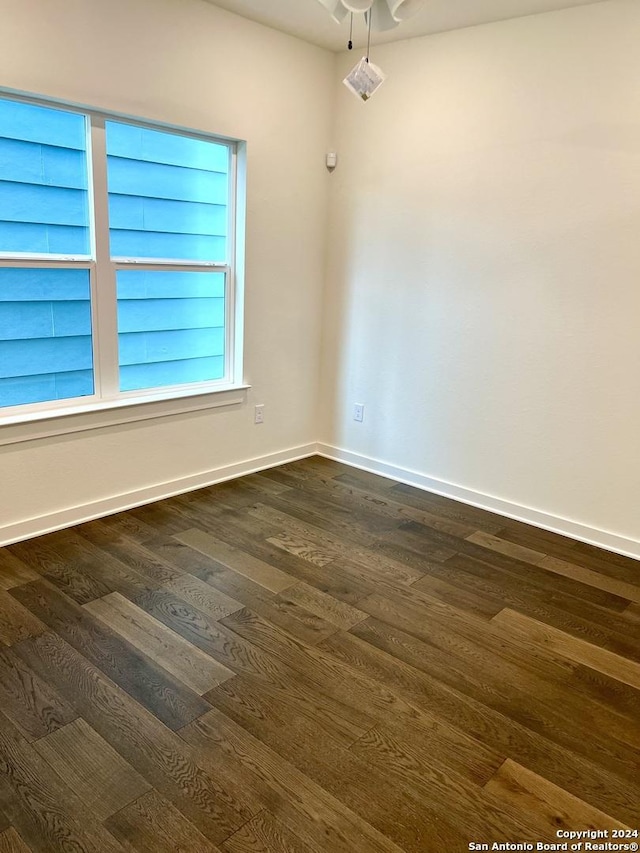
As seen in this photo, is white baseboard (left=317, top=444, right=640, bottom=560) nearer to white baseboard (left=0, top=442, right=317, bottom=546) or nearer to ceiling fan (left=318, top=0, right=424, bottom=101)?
white baseboard (left=0, top=442, right=317, bottom=546)

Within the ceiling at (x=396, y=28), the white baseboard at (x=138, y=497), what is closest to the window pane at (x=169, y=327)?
the white baseboard at (x=138, y=497)

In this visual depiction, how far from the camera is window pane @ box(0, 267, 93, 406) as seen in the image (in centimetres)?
282

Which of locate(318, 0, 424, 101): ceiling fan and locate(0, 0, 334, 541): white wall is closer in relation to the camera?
locate(318, 0, 424, 101): ceiling fan

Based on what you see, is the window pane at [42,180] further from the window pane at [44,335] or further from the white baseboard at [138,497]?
the white baseboard at [138,497]

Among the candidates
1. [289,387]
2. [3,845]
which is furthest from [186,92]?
[3,845]

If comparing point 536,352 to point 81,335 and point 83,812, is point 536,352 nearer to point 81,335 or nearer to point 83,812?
point 81,335

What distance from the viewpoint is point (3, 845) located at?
149 cm

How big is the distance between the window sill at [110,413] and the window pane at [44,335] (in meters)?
0.12

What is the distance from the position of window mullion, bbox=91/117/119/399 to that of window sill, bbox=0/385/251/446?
0.42 ft

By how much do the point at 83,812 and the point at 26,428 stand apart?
5.83 feet

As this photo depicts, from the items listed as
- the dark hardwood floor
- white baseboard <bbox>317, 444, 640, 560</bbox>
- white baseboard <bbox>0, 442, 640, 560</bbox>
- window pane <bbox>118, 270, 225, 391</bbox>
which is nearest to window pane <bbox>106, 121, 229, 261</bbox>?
window pane <bbox>118, 270, 225, 391</bbox>

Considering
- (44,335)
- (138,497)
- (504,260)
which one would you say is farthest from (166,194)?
(504,260)

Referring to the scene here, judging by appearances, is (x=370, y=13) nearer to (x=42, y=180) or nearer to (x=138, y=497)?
(x=42, y=180)

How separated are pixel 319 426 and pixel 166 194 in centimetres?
191
